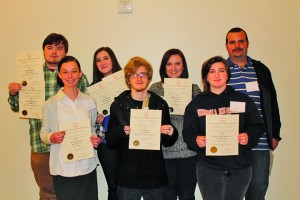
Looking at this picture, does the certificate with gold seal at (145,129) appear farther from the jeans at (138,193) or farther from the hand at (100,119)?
the hand at (100,119)

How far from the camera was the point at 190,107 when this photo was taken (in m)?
2.31

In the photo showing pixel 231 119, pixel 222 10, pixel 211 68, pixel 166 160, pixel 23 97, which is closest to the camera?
pixel 231 119

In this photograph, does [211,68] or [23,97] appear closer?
[211,68]

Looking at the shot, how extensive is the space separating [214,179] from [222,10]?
1.87 metres

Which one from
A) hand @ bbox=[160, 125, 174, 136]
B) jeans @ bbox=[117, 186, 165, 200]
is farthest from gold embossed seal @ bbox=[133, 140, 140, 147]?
jeans @ bbox=[117, 186, 165, 200]

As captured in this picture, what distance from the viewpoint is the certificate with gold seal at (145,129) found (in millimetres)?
2215

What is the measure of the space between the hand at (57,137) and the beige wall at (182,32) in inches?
50.0

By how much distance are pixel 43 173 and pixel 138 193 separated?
987 millimetres

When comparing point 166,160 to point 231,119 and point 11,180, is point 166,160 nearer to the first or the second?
point 231,119

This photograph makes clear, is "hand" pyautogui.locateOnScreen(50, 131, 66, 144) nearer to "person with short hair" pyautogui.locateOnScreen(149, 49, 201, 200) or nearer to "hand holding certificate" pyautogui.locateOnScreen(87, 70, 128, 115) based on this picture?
"hand holding certificate" pyautogui.locateOnScreen(87, 70, 128, 115)

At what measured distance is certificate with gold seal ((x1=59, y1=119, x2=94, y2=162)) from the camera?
2.29 meters

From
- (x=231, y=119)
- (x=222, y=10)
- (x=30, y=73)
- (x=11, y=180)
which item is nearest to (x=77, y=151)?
(x=30, y=73)

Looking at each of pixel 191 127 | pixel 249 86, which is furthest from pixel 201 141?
pixel 249 86

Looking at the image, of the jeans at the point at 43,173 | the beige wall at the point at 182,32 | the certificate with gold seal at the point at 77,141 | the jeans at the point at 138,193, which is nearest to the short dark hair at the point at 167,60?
the beige wall at the point at 182,32
